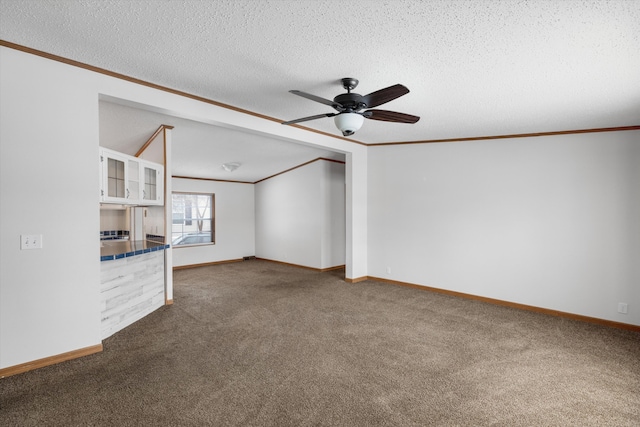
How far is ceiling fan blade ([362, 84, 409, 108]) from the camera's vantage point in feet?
7.59

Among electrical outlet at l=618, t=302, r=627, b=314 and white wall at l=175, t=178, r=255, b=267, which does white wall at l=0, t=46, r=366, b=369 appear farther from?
electrical outlet at l=618, t=302, r=627, b=314

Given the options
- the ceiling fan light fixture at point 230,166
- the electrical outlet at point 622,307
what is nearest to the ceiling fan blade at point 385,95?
the electrical outlet at point 622,307

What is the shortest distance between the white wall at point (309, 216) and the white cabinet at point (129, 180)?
10.6ft

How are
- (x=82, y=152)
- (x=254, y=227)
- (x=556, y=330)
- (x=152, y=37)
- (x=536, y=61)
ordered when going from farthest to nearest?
(x=254, y=227)
(x=556, y=330)
(x=82, y=152)
(x=536, y=61)
(x=152, y=37)

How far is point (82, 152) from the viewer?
2.68 metres

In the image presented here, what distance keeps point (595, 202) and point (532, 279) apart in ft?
3.90

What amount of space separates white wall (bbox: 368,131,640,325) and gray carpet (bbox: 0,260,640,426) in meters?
0.49

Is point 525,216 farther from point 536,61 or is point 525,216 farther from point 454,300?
point 536,61

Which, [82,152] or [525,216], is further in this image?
[525,216]

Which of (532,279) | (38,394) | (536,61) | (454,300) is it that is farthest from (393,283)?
(38,394)

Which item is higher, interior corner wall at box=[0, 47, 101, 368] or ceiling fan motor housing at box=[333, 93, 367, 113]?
ceiling fan motor housing at box=[333, 93, 367, 113]

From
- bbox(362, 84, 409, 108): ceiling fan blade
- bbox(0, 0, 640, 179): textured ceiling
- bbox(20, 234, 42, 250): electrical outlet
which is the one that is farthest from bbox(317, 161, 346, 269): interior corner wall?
bbox(20, 234, 42, 250): electrical outlet

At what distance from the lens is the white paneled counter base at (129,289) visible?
3217mm

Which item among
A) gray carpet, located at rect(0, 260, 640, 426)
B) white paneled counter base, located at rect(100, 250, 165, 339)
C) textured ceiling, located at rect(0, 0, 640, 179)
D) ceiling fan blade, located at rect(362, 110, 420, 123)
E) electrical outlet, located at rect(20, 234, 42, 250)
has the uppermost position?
textured ceiling, located at rect(0, 0, 640, 179)
